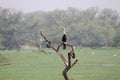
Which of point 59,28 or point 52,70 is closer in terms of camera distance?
point 52,70

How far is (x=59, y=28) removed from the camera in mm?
63938

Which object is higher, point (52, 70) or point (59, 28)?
point (52, 70)

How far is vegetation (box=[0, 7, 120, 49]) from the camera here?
56669mm

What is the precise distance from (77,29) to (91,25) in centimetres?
339

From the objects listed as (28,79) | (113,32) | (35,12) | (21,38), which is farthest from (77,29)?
(28,79)

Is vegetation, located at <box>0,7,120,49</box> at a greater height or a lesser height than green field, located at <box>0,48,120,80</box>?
lesser

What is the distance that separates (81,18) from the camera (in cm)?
7069

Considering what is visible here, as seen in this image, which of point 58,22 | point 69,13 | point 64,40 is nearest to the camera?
point 64,40

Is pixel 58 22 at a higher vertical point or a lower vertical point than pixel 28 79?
lower

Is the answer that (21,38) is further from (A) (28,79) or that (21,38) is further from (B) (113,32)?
(A) (28,79)

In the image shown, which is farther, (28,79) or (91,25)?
(91,25)

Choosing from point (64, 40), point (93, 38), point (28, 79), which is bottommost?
point (93, 38)

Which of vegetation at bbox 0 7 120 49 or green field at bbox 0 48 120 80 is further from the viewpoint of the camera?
vegetation at bbox 0 7 120 49

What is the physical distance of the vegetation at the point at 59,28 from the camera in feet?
186
